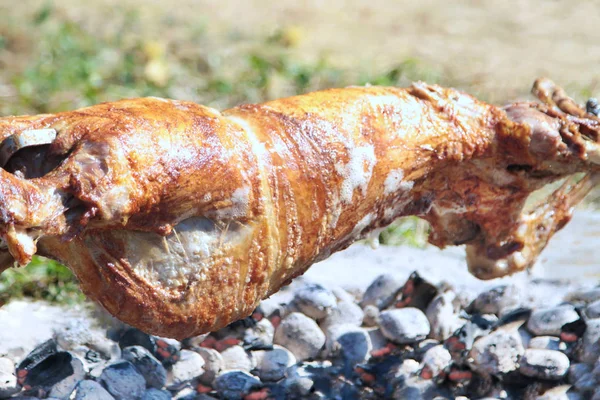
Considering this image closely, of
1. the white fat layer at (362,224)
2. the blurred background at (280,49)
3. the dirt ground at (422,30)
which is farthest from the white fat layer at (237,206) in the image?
the dirt ground at (422,30)

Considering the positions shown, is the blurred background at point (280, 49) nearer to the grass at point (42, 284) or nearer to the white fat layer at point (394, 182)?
the grass at point (42, 284)

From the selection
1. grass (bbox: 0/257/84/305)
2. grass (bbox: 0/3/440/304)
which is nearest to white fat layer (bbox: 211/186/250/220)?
grass (bbox: 0/257/84/305)

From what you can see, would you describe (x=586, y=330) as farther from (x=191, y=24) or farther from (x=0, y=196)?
(x=191, y=24)

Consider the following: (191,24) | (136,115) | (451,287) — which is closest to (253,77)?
(191,24)

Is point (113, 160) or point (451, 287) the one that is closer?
point (113, 160)

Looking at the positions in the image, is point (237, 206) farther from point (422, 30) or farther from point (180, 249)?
point (422, 30)

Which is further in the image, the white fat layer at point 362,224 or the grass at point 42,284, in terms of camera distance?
the grass at point 42,284
